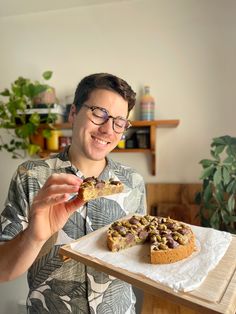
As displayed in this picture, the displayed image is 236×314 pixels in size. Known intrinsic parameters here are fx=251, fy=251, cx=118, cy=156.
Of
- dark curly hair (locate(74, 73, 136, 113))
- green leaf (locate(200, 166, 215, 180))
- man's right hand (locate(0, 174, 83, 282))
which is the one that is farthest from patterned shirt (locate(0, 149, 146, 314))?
green leaf (locate(200, 166, 215, 180))

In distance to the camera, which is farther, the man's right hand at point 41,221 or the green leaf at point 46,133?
the green leaf at point 46,133

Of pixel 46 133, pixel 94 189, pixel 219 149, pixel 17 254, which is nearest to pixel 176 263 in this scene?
pixel 94 189

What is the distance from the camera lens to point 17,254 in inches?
24.1

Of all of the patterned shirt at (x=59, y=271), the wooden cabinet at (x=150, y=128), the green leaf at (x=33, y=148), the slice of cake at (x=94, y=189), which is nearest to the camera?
the slice of cake at (x=94, y=189)

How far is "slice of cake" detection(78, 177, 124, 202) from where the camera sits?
2.12ft

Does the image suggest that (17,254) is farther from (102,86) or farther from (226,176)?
(226,176)

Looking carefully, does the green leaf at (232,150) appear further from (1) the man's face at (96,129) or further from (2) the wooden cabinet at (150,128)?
(1) the man's face at (96,129)

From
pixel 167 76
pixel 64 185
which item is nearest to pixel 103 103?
pixel 64 185

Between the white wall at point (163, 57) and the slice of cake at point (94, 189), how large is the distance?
0.97 meters

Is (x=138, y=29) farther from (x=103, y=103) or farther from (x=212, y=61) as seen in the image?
(x=103, y=103)

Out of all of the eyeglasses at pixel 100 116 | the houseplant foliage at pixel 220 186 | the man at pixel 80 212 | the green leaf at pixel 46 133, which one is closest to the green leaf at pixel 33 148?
the green leaf at pixel 46 133

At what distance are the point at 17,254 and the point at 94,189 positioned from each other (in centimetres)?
25

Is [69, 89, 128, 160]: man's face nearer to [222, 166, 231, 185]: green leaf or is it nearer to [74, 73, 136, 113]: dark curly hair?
[74, 73, 136, 113]: dark curly hair

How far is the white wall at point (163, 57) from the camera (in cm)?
161
